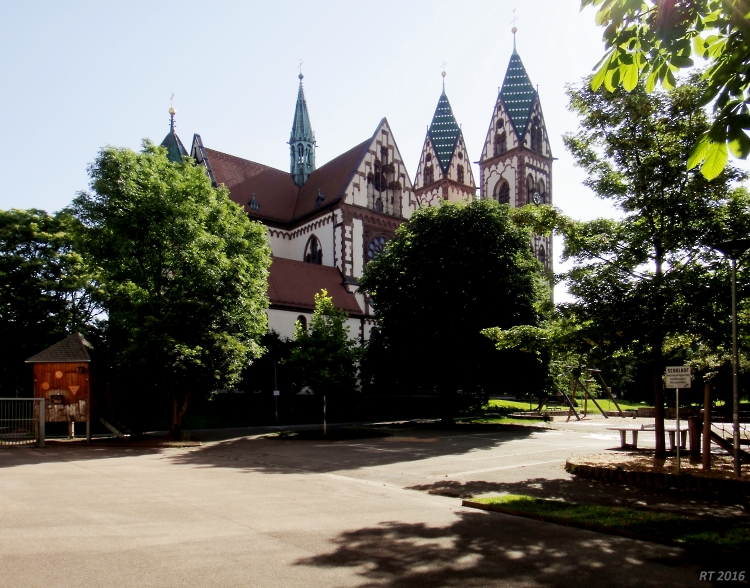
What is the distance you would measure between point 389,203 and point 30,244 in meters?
27.7

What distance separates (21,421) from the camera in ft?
66.9

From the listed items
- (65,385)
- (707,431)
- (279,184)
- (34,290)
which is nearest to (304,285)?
(279,184)

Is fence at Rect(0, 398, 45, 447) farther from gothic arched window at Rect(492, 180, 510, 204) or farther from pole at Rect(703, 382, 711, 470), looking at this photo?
gothic arched window at Rect(492, 180, 510, 204)

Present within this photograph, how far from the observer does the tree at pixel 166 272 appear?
20.9 metres

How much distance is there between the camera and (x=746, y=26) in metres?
4.32

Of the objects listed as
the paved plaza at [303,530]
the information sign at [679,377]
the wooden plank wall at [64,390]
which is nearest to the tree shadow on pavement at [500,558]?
the paved plaza at [303,530]

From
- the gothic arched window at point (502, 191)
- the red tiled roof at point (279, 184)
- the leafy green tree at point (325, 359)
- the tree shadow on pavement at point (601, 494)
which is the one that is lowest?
the tree shadow on pavement at point (601, 494)

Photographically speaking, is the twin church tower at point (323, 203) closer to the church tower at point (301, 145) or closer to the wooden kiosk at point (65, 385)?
the church tower at point (301, 145)

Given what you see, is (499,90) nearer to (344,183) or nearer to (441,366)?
(344,183)

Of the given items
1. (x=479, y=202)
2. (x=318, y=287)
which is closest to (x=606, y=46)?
(x=479, y=202)

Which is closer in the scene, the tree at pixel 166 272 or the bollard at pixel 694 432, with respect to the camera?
the bollard at pixel 694 432

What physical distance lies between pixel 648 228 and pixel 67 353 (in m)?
18.8

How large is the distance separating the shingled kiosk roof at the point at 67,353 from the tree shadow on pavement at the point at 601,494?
49.1 ft

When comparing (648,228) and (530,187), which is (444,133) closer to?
(530,187)
